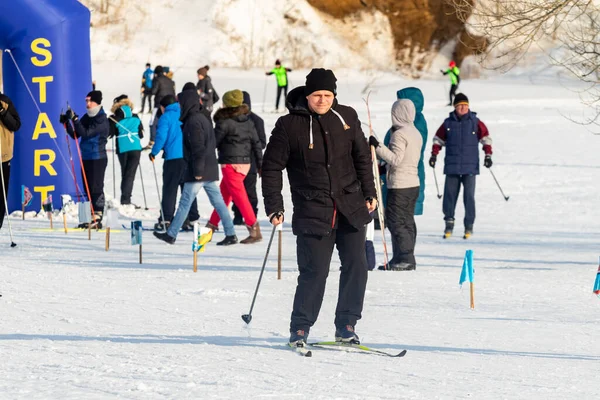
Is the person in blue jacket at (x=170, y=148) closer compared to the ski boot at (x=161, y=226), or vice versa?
the person in blue jacket at (x=170, y=148)

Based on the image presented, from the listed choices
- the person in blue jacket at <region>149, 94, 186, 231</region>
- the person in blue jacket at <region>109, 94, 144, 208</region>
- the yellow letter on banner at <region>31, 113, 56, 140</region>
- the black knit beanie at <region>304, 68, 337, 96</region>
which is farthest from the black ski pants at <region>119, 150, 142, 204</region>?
the black knit beanie at <region>304, 68, 337, 96</region>

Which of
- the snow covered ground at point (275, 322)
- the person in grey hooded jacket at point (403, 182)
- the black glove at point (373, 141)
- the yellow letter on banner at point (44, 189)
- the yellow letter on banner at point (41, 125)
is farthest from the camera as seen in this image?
the yellow letter on banner at point (44, 189)

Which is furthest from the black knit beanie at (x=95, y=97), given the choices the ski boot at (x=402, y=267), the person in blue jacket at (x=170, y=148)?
the ski boot at (x=402, y=267)

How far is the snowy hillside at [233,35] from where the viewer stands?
45125mm

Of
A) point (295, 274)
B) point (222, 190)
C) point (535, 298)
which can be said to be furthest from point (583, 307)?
point (222, 190)

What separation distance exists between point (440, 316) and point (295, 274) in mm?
2485

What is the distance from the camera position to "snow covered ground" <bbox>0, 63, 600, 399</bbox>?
566 centimetres

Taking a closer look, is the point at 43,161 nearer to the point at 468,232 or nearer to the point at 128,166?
the point at 128,166

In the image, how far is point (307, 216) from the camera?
6.46 meters

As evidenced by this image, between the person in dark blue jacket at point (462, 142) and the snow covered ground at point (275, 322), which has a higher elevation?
the person in dark blue jacket at point (462, 142)

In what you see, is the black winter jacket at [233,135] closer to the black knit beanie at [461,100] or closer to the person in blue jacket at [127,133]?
the black knit beanie at [461,100]

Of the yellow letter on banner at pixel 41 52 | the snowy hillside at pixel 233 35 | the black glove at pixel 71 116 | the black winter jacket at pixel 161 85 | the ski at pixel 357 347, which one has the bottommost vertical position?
the ski at pixel 357 347

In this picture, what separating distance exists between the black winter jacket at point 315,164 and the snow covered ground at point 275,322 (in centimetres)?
74

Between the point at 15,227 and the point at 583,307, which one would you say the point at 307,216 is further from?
the point at 15,227
